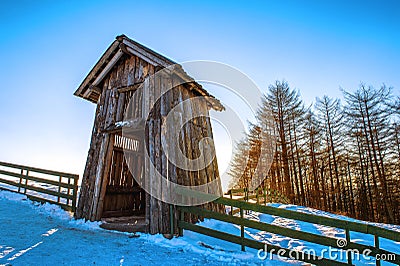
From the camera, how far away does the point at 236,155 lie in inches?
775

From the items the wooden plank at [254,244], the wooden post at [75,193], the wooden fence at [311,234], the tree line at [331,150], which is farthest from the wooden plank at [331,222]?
the tree line at [331,150]

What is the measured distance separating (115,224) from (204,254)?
291 centimetres

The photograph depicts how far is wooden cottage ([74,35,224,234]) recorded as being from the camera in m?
6.34

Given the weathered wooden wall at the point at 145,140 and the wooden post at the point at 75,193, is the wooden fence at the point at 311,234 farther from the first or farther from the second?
the wooden post at the point at 75,193

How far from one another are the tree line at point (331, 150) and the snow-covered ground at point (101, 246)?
10.6 meters

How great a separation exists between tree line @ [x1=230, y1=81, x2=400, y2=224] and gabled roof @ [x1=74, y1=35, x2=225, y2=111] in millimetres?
9634

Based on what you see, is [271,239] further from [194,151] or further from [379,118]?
[379,118]

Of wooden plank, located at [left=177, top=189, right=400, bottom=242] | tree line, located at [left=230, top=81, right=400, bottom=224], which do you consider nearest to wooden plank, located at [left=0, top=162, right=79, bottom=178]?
wooden plank, located at [left=177, top=189, right=400, bottom=242]

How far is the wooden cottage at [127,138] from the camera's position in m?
6.34

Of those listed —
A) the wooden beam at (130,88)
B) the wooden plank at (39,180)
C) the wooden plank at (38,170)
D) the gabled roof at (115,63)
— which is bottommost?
the wooden plank at (39,180)

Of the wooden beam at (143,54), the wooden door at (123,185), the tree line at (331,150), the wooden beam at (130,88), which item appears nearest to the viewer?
the wooden beam at (143,54)

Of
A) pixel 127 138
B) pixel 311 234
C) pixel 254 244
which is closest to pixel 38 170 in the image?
pixel 127 138

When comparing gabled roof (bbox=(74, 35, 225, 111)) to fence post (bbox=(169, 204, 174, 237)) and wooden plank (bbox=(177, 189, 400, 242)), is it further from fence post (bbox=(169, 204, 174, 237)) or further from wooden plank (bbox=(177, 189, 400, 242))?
wooden plank (bbox=(177, 189, 400, 242))

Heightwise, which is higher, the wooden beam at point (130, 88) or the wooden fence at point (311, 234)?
the wooden beam at point (130, 88)
